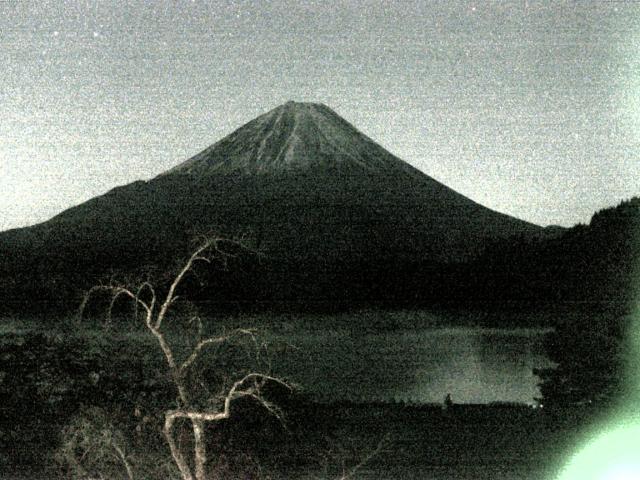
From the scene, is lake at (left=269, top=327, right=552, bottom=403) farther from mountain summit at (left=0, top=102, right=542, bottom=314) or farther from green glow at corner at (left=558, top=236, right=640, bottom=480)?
mountain summit at (left=0, top=102, right=542, bottom=314)

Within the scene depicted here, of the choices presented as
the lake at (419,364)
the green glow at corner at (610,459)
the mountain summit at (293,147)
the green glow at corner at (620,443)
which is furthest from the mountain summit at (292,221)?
the green glow at corner at (610,459)

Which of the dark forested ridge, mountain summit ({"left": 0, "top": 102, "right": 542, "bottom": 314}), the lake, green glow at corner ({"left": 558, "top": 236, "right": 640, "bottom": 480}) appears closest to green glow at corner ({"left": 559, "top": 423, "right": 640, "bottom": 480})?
green glow at corner ({"left": 558, "top": 236, "right": 640, "bottom": 480})

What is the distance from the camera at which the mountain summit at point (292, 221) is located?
74.9 meters

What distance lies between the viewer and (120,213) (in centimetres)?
10475

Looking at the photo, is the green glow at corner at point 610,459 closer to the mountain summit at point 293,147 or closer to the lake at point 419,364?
the lake at point 419,364

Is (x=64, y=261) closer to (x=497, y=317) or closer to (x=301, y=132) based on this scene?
(x=497, y=317)

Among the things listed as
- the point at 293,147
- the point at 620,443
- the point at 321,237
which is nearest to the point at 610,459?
the point at 620,443

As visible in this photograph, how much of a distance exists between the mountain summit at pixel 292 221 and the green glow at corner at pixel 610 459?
44746 millimetres

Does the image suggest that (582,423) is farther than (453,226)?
No

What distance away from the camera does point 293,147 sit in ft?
Answer: 407

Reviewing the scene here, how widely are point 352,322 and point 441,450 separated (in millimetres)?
39529

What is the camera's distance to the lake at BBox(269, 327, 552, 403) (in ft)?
112

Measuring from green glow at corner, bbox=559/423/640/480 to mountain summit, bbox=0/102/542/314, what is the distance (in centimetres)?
4475

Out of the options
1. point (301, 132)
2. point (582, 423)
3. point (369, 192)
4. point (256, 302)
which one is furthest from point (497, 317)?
point (301, 132)
